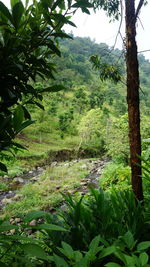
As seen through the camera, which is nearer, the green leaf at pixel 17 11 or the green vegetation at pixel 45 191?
the green leaf at pixel 17 11

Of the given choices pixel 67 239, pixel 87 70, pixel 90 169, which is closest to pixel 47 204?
pixel 67 239

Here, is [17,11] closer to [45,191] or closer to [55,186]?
[45,191]

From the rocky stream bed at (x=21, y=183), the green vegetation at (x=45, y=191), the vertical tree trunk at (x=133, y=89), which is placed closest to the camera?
the vertical tree trunk at (x=133, y=89)

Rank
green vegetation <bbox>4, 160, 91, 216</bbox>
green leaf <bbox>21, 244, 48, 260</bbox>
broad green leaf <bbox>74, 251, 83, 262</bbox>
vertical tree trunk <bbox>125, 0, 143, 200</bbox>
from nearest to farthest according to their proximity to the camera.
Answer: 1. green leaf <bbox>21, 244, 48, 260</bbox>
2. broad green leaf <bbox>74, 251, 83, 262</bbox>
3. vertical tree trunk <bbox>125, 0, 143, 200</bbox>
4. green vegetation <bbox>4, 160, 91, 216</bbox>

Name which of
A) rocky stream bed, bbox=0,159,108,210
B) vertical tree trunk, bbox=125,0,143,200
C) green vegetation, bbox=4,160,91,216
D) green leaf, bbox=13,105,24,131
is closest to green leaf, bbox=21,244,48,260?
green leaf, bbox=13,105,24,131

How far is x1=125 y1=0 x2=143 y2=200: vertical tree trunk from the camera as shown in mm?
2260

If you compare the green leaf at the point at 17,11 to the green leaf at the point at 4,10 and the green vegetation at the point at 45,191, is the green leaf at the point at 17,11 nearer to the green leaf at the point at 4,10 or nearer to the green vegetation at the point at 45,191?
the green leaf at the point at 4,10

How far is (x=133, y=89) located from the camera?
2.27 meters

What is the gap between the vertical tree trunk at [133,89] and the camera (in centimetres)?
226

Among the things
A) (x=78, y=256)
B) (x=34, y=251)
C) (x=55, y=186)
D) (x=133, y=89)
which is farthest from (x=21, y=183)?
(x=34, y=251)

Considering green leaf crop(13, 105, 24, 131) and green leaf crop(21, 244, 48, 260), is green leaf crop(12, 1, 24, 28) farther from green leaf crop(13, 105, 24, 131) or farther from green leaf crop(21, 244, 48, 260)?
green leaf crop(21, 244, 48, 260)

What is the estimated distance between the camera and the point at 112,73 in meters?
3.13

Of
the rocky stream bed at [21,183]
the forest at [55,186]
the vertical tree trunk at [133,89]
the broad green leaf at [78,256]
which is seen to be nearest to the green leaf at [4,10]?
the forest at [55,186]

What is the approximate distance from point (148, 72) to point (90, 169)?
218ft
